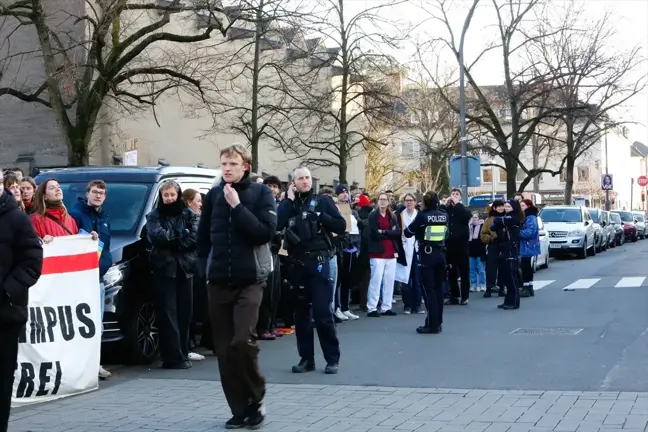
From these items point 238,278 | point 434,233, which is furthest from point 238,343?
point 434,233

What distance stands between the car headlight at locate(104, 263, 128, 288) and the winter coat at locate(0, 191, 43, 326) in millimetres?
3941

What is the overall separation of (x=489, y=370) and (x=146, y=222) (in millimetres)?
3902

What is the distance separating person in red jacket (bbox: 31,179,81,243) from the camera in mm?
9414

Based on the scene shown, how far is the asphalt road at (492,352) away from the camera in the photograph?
942 cm

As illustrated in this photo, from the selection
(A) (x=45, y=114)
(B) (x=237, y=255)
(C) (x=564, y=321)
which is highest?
(A) (x=45, y=114)

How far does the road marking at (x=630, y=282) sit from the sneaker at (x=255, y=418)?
14.9 metres

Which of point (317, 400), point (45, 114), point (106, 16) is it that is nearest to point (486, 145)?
point (45, 114)

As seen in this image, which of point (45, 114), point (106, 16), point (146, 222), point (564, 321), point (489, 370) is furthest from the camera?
point (45, 114)

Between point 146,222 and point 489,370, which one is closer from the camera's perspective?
point 489,370

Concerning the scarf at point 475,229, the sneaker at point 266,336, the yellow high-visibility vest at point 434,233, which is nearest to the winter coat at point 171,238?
the sneaker at point 266,336

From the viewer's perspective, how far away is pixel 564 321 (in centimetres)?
1429

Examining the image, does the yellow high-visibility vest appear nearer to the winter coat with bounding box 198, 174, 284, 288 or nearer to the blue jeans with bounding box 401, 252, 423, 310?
the blue jeans with bounding box 401, 252, 423, 310

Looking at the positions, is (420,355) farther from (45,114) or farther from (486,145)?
(486,145)

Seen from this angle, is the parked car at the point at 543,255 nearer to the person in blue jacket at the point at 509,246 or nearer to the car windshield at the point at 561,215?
the car windshield at the point at 561,215
